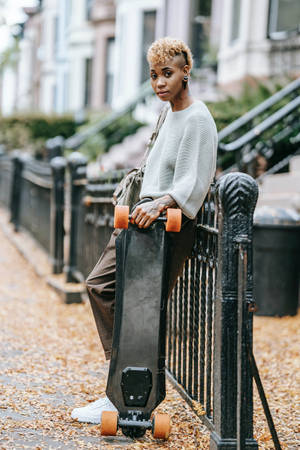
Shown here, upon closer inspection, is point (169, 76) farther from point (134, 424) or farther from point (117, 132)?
point (117, 132)

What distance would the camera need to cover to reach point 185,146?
138 inches

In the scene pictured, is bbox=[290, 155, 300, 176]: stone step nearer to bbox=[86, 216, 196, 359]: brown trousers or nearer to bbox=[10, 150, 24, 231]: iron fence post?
bbox=[10, 150, 24, 231]: iron fence post

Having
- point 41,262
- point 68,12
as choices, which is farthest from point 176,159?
point 68,12

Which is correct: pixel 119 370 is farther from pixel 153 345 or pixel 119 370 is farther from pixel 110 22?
pixel 110 22

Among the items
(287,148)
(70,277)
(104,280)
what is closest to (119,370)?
(104,280)

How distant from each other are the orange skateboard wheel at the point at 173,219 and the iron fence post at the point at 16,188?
9803mm

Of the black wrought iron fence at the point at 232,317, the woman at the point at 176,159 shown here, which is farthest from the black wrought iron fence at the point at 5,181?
the black wrought iron fence at the point at 232,317

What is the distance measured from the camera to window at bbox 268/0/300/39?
13031 mm

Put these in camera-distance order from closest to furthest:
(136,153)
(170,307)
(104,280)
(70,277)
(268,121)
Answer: (104,280) → (170,307) → (70,277) → (268,121) → (136,153)

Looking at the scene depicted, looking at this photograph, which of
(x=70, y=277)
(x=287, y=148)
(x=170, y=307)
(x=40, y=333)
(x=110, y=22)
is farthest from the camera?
(x=110, y=22)

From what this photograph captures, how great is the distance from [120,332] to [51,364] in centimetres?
172

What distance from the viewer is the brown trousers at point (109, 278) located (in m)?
3.73

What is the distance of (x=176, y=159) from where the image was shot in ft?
11.7

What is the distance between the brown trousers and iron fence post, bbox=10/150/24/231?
9.40 metres
